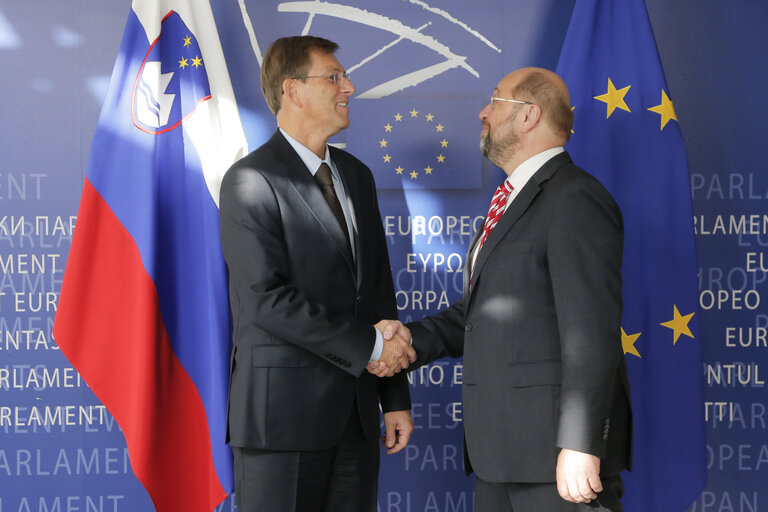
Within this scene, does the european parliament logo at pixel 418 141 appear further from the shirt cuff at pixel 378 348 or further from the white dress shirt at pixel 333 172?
the shirt cuff at pixel 378 348

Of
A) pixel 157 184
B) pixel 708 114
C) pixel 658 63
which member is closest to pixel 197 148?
pixel 157 184

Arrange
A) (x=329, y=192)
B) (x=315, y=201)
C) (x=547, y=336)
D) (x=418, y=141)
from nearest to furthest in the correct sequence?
(x=547, y=336) < (x=315, y=201) < (x=329, y=192) < (x=418, y=141)

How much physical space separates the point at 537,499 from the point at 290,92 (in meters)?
1.40

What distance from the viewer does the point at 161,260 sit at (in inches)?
111

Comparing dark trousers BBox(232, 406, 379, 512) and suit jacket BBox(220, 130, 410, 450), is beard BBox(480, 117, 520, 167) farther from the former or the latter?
dark trousers BBox(232, 406, 379, 512)

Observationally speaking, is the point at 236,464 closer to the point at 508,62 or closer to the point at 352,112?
the point at 352,112

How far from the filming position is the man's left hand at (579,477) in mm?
1645

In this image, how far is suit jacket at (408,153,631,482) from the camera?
1.68 m

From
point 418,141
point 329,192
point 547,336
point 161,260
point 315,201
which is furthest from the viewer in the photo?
point 418,141

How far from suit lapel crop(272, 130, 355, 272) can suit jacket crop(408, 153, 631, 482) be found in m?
0.41

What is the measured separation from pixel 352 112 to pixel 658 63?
1.23m

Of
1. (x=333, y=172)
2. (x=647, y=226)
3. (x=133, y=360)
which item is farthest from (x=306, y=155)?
(x=647, y=226)

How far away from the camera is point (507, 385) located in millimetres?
1812

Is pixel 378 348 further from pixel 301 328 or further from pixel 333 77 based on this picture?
pixel 333 77
